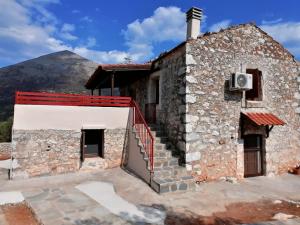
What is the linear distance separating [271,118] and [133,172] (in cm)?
544

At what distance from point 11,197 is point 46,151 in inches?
95.1

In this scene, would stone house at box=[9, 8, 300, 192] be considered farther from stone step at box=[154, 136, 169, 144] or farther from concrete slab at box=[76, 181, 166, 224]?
concrete slab at box=[76, 181, 166, 224]

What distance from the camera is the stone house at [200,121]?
27.4 ft

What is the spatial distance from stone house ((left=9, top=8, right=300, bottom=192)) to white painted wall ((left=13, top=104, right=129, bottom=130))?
3 cm

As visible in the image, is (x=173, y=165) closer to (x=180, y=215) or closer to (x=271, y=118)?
(x=180, y=215)

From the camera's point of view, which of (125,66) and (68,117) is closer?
(68,117)

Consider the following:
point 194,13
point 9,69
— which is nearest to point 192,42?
point 194,13

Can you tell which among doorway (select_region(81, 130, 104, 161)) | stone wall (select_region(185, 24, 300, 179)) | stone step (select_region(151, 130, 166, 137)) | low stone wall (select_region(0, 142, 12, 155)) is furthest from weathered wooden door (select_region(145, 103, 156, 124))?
low stone wall (select_region(0, 142, 12, 155))

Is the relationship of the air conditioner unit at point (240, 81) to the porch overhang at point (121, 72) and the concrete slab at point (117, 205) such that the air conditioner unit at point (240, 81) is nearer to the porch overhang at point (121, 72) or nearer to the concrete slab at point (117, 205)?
the porch overhang at point (121, 72)

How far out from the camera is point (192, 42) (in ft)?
27.7

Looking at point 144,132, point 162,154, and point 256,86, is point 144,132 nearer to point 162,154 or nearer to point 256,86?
point 162,154

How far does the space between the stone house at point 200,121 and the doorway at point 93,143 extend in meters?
0.05

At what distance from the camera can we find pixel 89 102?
9.59 m

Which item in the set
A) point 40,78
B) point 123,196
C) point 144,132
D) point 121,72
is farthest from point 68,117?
point 40,78
